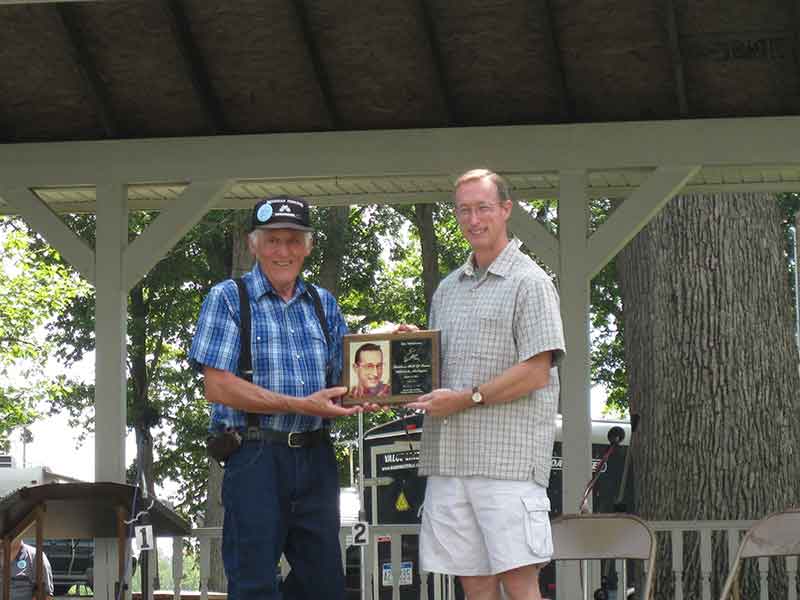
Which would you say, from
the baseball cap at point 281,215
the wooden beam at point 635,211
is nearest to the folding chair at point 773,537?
the wooden beam at point 635,211

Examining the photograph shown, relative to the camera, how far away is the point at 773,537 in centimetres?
653

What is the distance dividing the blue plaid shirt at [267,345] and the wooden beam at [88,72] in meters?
2.69

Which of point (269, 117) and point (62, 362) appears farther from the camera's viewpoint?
point (62, 362)

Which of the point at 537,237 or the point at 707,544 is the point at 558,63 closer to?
the point at 537,237

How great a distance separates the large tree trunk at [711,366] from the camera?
985cm

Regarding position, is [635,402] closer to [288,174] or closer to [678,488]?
[678,488]

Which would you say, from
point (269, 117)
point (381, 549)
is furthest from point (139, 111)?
point (381, 549)

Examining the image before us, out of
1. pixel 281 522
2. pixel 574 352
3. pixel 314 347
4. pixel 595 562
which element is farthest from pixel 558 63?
pixel 281 522

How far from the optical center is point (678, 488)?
32.4ft

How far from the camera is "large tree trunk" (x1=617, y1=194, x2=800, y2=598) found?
9.85m

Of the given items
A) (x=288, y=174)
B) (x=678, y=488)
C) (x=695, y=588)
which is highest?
(x=288, y=174)

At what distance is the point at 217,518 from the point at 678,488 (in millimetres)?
10075

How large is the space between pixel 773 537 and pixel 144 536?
2.69m

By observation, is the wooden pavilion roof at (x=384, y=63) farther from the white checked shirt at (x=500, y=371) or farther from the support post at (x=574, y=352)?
the white checked shirt at (x=500, y=371)
